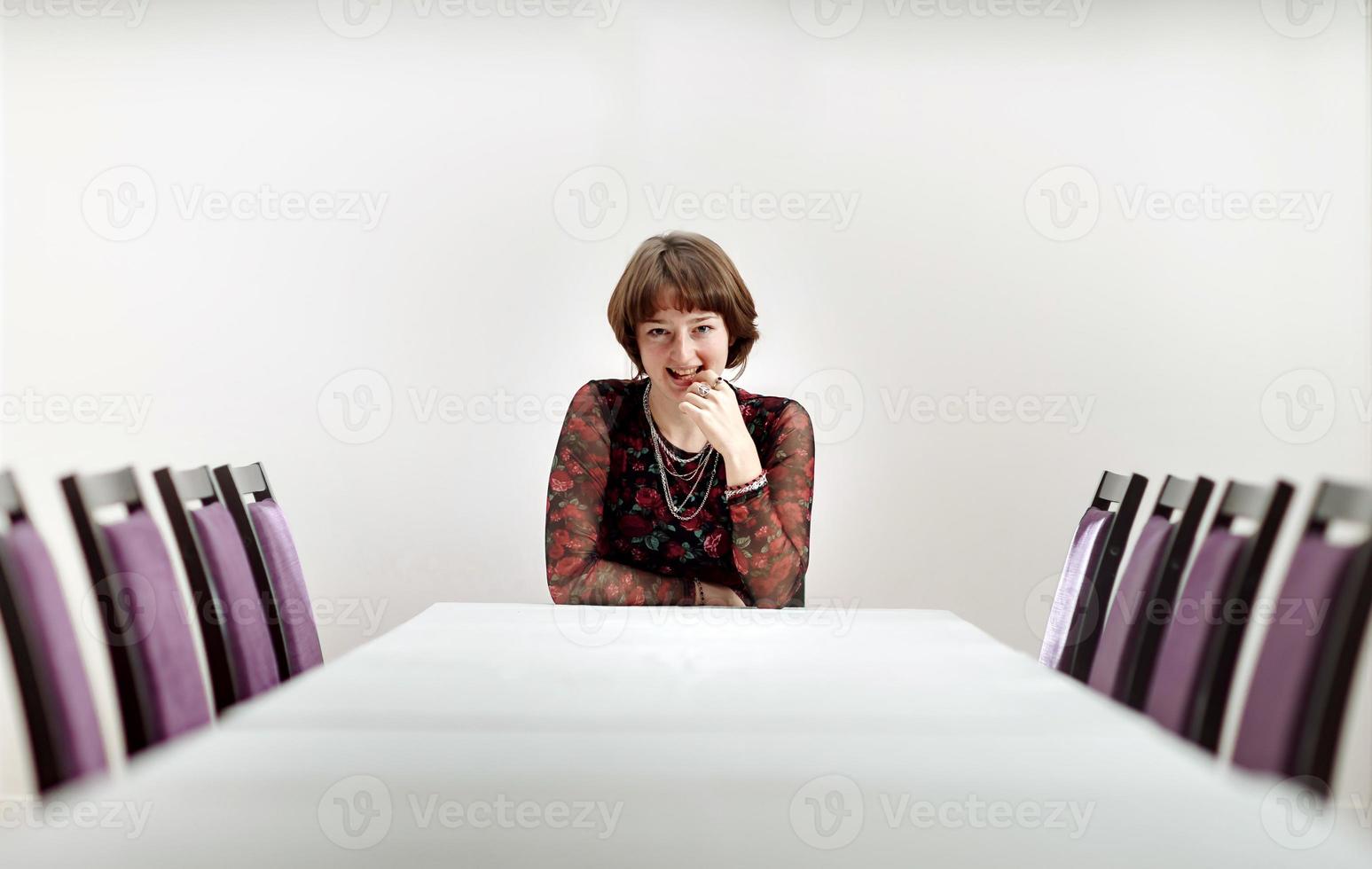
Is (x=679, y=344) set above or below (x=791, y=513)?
above

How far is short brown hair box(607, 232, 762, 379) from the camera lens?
220cm

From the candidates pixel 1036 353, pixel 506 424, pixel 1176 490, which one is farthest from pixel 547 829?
pixel 1036 353

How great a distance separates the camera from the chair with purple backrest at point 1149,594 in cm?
166

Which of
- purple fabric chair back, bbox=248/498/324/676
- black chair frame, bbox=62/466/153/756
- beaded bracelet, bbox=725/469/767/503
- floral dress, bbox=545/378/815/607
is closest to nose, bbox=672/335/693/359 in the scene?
floral dress, bbox=545/378/815/607

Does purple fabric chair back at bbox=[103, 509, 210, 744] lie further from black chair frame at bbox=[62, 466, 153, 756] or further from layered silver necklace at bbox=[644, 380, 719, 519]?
layered silver necklace at bbox=[644, 380, 719, 519]

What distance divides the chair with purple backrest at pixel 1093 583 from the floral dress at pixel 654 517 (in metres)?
0.56

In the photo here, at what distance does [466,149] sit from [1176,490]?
2435 millimetres

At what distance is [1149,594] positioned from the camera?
171 cm

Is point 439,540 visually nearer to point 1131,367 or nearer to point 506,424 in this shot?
point 506,424

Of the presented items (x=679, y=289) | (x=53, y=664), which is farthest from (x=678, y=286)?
(x=53, y=664)

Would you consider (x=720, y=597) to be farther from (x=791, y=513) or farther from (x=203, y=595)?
(x=203, y=595)

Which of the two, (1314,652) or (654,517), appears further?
(654,517)

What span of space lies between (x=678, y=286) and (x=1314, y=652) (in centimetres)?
142

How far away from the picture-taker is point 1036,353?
126 inches
